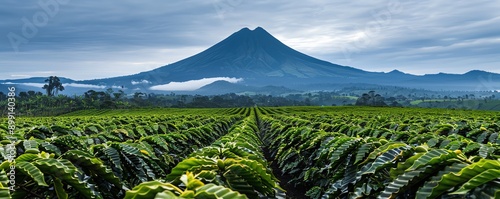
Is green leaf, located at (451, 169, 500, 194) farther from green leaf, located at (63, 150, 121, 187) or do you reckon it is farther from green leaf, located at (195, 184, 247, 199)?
green leaf, located at (63, 150, 121, 187)

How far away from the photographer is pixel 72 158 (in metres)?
3.76

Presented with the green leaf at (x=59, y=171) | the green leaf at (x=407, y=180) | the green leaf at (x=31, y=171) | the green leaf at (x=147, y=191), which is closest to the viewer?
the green leaf at (x=147, y=191)

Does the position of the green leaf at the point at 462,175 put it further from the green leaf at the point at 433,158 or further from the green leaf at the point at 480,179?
the green leaf at the point at 433,158

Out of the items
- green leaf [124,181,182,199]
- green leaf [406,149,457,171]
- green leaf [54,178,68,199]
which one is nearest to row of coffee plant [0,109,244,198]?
green leaf [54,178,68,199]

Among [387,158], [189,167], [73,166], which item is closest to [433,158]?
[387,158]

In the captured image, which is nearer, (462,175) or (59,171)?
(462,175)

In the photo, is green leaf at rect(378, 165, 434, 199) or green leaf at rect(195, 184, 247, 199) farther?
green leaf at rect(378, 165, 434, 199)

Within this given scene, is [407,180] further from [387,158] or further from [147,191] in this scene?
[147,191]

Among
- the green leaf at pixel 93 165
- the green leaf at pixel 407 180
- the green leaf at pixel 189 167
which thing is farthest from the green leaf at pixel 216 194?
the green leaf at pixel 93 165

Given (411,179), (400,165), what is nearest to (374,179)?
(400,165)

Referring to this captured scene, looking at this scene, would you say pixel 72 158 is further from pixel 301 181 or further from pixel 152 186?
pixel 301 181

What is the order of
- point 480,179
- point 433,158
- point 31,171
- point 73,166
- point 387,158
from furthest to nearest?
point 387,158, point 73,166, point 433,158, point 31,171, point 480,179

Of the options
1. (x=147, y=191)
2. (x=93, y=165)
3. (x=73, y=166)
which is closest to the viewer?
(x=147, y=191)

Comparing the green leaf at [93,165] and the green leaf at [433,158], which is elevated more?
the green leaf at [433,158]
